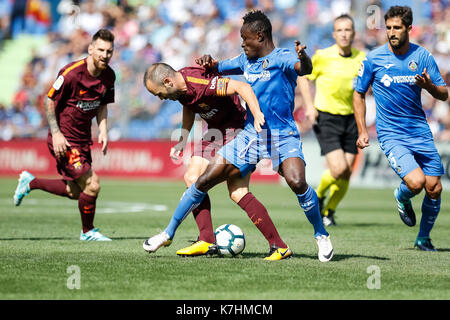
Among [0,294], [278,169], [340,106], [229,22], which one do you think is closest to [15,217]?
[340,106]

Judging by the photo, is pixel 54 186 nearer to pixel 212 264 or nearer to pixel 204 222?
pixel 204 222

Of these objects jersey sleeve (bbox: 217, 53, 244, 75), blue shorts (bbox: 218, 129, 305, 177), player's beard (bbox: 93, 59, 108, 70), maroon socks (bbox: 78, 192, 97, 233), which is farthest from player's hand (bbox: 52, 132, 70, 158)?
blue shorts (bbox: 218, 129, 305, 177)

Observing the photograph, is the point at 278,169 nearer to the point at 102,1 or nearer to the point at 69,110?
the point at 69,110

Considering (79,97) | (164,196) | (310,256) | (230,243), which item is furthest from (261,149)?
(164,196)

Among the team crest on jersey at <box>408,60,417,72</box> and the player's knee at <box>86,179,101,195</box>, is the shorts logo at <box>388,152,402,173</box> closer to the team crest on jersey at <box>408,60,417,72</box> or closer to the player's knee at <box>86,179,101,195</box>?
the team crest on jersey at <box>408,60,417,72</box>

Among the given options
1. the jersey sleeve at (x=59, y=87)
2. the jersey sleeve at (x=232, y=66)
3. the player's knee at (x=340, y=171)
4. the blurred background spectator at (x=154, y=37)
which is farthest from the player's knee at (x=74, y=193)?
the blurred background spectator at (x=154, y=37)

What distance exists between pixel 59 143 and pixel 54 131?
0.15m

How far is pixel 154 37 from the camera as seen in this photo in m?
25.2

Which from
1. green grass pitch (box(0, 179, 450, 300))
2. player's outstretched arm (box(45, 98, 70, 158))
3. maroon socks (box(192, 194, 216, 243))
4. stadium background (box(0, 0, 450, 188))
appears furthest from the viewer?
stadium background (box(0, 0, 450, 188))

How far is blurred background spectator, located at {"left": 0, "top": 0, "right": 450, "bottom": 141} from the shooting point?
20406 mm

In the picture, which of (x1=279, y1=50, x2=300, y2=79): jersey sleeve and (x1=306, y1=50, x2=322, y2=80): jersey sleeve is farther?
(x1=306, y1=50, x2=322, y2=80): jersey sleeve

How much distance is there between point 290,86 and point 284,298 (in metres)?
2.52

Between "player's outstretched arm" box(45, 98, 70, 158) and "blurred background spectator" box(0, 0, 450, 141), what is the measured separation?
1248 centimetres

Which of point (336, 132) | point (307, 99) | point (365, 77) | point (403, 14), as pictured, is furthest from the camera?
point (336, 132)
